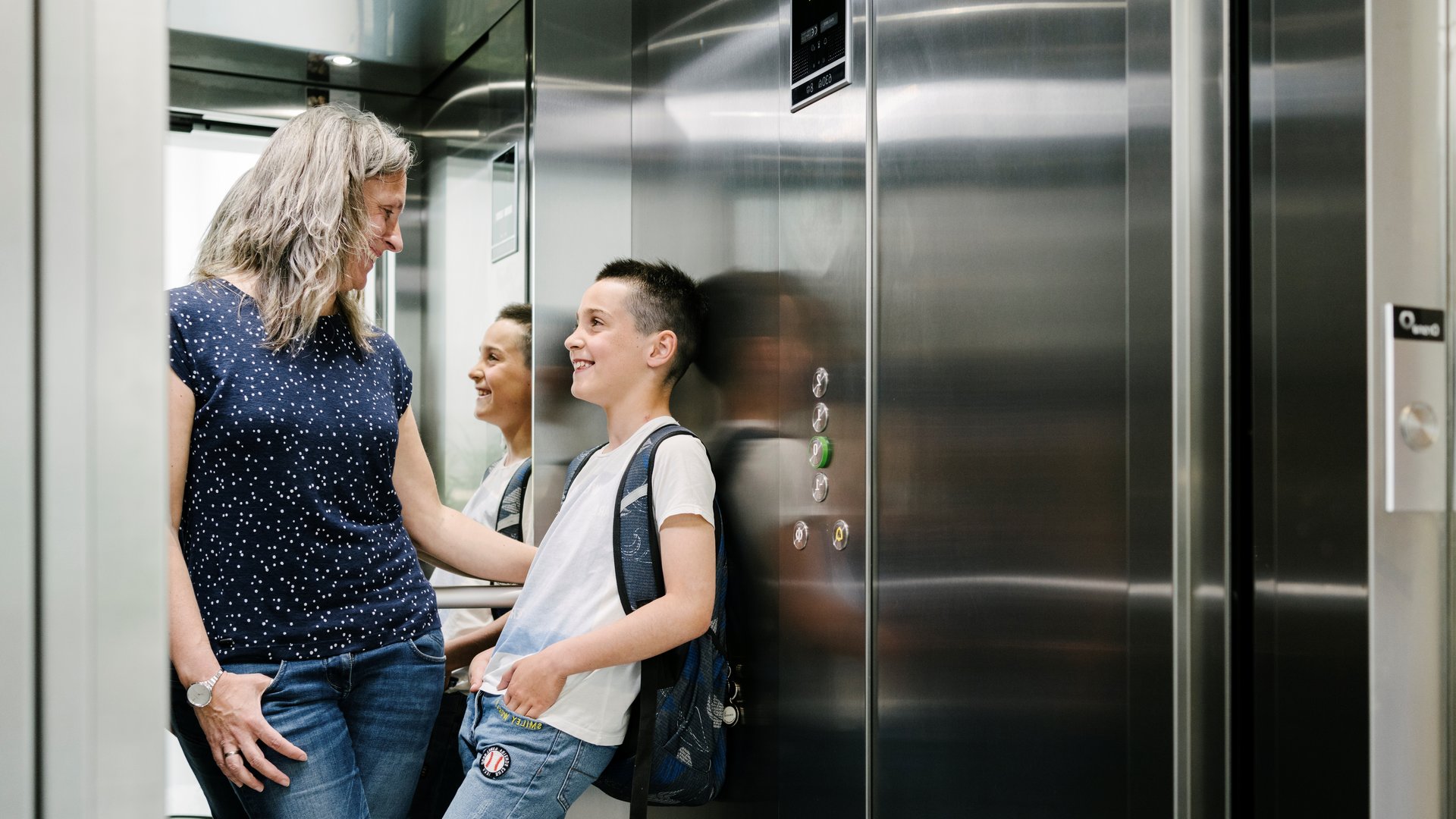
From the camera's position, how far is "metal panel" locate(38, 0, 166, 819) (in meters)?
0.48

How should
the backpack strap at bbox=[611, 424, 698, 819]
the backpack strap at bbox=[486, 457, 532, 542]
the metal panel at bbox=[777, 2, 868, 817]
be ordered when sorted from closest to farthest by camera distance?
the metal panel at bbox=[777, 2, 868, 817], the backpack strap at bbox=[611, 424, 698, 819], the backpack strap at bbox=[486, 457, 532, 542]

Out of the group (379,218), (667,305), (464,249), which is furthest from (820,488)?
(464,249)

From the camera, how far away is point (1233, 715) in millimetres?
1314

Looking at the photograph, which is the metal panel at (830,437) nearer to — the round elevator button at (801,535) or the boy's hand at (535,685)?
the round elevator button at (801,535)

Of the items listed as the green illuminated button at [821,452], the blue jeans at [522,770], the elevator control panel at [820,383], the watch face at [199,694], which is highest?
the elevator control panel at [820,383]

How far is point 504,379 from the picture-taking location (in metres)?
2.46

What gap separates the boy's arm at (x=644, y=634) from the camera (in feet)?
6.00

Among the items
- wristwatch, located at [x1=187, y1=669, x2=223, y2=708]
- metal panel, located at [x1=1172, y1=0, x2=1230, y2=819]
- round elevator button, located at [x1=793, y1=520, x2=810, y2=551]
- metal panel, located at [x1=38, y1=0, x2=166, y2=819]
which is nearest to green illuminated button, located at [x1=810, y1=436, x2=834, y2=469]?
round elevator button, located at [x1=793, y1=520, x2=810, y2=551]

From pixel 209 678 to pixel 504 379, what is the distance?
1.15 metres

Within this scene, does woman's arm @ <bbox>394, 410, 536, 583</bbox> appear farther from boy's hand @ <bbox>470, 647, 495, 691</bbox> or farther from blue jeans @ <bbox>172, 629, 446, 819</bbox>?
blue jeans @ <bbox>172, 629, 446, 819</bbox>

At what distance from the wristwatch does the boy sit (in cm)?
55

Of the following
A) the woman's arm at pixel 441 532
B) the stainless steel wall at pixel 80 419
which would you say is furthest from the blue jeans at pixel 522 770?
Result: the stainless steel wall at pixel 80 419

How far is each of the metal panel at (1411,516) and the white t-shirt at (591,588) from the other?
1.03m

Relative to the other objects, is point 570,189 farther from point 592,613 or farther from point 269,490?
point 269,490
